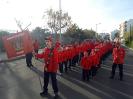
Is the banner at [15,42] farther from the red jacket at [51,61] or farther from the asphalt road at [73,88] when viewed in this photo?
the red jacket at [51,61]

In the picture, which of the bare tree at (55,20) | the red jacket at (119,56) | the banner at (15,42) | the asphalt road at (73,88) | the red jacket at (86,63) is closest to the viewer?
the asphalt road at (73,88)

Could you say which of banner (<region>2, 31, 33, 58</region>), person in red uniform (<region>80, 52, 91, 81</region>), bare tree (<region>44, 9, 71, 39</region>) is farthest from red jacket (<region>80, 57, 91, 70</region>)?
bare tree (<region>44, 9, 71, 39</region>)

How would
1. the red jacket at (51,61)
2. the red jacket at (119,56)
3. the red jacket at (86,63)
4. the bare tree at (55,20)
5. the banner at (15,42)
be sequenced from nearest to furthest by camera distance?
the red jacket at (51,61) < the red jacket at (86,63) < the red jacket at (119,56) < the banner at (15,42) < the bare tree at (55,20)

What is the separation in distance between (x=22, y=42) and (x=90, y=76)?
3459 mm

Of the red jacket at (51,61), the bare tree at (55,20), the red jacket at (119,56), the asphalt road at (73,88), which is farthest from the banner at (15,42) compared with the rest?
the bare tree at (55,20)

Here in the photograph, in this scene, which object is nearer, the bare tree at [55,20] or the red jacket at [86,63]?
the red jacket at [86,63]

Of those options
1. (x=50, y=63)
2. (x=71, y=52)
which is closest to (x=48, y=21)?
(x=71, y=52)

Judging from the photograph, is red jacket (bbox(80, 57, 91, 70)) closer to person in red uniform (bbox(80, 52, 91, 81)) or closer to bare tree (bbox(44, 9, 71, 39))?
person in red uniform (bbox(80, 52, 91, 81))

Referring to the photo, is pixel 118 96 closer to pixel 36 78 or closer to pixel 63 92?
pixel 63 92

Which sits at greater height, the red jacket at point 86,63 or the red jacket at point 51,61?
the red jacket at point 51,61

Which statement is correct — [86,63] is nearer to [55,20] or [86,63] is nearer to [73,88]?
[73,88]

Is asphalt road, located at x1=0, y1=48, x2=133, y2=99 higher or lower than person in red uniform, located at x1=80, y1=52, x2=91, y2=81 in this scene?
lower

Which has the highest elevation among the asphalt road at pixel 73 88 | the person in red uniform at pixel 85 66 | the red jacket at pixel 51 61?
the red jacket at pixel 51 61

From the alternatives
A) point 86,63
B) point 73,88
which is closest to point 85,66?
point 86,63
